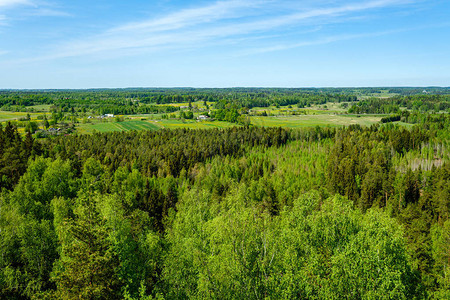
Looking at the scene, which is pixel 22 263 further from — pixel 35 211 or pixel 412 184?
pixel 412 184

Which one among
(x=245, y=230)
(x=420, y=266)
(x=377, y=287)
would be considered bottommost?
(x=420, y=266)

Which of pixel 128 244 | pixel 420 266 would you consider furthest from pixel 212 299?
pixel 420 266

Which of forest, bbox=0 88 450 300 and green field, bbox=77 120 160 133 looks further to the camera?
green field, bbox=77 120 160 133

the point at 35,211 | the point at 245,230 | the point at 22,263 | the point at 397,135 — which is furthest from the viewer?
the point at 397,135

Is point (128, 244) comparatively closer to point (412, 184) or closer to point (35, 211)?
point (35, 211)

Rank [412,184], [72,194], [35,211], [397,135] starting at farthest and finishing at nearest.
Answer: [397,135], [412,184], [72,194], [35,211]

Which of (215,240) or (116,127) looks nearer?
(215,240)

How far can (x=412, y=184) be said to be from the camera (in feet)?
256

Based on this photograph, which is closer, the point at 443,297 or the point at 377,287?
the point at 377,287

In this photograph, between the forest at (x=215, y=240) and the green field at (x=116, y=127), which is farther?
the green field at (x=116, y=127)

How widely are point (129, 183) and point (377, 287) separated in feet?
189

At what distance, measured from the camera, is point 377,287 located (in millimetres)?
20688

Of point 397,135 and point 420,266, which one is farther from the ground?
point 397,135

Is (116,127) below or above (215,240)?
above
